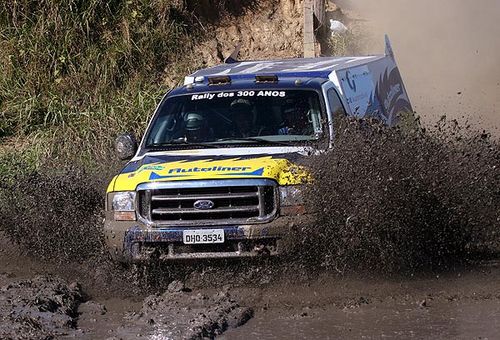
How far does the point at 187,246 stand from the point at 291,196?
0.91m

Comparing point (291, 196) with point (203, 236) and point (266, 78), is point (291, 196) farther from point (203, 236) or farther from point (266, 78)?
point (266, 78)

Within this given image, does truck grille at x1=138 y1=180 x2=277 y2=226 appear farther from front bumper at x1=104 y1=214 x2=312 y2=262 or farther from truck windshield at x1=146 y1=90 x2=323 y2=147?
truck windshield at x1=146 y1=90 x2=323 y2=147

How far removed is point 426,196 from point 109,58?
8.66m

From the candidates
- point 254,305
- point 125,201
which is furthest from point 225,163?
point 254,305

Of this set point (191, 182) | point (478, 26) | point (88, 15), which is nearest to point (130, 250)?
point (191, 182)

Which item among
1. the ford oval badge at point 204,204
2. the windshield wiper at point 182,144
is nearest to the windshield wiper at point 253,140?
the windshield wiper at point 182,144

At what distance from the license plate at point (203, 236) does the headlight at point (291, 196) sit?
54cm

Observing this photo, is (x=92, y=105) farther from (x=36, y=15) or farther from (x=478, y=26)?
(x=478, y=26)

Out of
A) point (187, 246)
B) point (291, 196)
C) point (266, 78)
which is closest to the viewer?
point (291, 196)

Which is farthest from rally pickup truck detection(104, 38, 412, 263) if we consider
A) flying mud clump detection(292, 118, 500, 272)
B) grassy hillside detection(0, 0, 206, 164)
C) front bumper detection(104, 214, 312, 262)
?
grassy hillside detection(0, 0, 206, 164)

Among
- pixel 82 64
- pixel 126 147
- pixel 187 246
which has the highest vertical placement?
pixel 82 64

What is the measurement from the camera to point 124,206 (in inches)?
352

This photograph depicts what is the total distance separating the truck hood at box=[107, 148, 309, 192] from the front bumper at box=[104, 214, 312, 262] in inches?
13.3

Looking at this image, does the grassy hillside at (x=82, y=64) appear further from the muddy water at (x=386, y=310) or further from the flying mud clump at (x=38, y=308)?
the muddy water at (x=386, y=310)
